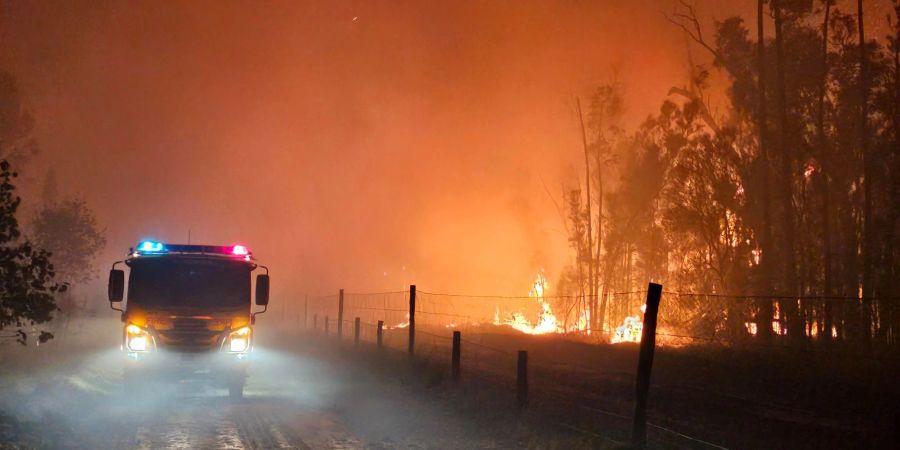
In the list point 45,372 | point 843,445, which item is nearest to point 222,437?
point 45,372

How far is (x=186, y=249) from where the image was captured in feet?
52.3

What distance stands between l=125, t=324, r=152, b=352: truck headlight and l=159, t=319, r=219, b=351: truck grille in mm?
289

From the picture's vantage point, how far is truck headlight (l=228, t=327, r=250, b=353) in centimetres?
1545

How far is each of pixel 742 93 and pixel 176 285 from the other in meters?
31.8

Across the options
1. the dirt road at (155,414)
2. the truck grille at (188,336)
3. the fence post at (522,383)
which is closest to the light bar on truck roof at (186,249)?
the truck grille at (188,336)

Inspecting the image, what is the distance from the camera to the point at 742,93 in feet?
125

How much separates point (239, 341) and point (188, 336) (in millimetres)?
1034

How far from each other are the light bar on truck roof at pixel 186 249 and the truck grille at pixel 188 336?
159cm

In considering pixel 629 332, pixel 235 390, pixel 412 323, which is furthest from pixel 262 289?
pixel 629 332

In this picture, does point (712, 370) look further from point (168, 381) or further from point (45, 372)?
point (45, 372)

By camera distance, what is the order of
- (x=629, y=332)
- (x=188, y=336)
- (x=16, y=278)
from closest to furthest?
1. (x=16, y=278)
2. (x=188, y=336)
3. (x=629, y=332)

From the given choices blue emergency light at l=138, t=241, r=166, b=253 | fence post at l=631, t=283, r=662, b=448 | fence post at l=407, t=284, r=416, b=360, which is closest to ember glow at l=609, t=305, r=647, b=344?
fence post at l=407, t=284, r=416, b=360

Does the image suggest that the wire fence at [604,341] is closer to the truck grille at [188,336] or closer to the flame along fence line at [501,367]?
the flame along fence line at [501,367]

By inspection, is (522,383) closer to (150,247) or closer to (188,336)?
(188,336)
